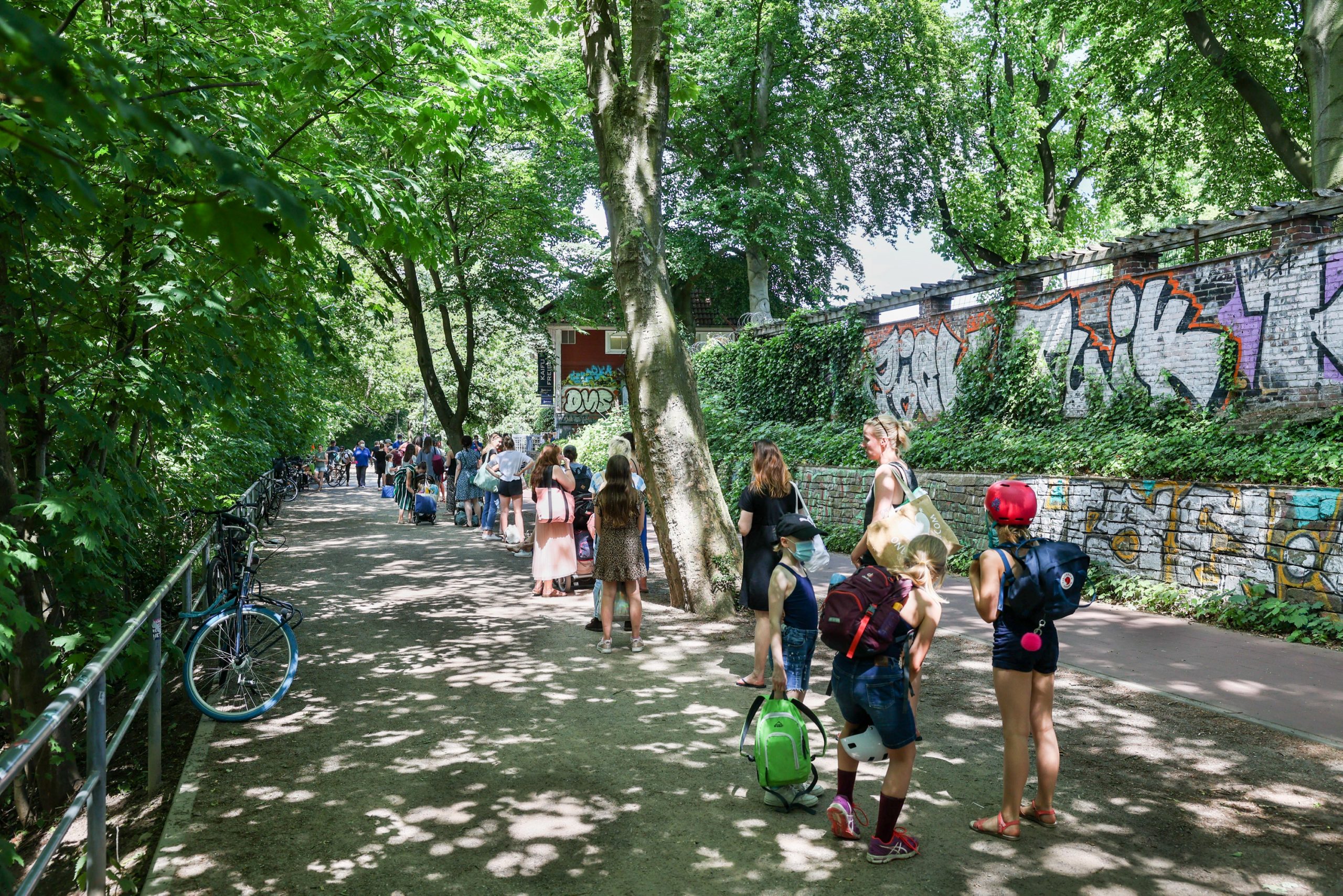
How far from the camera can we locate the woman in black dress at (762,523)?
686 cm

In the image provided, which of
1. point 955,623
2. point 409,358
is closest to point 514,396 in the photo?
point 409,358

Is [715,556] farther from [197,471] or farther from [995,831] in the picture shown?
[197,471]

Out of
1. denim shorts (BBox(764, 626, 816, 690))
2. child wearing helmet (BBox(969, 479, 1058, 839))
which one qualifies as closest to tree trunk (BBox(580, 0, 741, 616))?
denim shorts (BBox(764, 626, 816, 690))

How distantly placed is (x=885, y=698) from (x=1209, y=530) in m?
6.79

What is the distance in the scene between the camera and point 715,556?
955 centimetres

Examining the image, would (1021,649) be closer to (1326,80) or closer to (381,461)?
(1326,80)

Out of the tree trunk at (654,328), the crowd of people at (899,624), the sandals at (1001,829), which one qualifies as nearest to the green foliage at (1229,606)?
the crowd of people at (899,624)

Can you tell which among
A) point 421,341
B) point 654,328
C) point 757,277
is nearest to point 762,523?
point 654,328

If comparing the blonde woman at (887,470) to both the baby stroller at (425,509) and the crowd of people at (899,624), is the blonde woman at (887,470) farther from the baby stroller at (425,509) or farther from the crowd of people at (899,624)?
the baby stroller at (425,509)

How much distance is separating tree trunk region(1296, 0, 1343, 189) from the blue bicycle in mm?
14814

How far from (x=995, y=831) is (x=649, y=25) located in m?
8.38

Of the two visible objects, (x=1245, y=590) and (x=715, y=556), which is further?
(x=715, y=556)

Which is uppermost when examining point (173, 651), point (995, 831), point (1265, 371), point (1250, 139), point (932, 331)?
point (1250, 139)

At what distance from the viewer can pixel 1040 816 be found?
14.4ft
